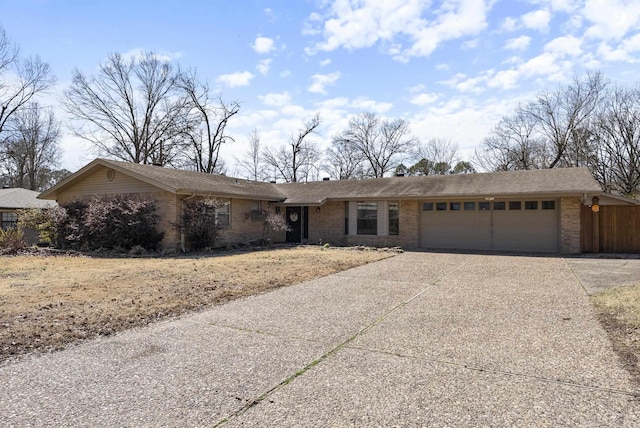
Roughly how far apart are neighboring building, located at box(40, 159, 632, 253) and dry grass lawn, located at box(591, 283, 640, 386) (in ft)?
24.4

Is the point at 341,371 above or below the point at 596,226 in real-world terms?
below

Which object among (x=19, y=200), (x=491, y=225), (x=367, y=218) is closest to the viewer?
(x=491, y=225)

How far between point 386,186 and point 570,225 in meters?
7.26

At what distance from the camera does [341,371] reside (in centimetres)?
371

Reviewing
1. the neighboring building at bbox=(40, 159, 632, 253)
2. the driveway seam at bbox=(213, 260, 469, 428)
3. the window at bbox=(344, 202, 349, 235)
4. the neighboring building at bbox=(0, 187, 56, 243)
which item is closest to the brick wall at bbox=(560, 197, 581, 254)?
the neighboring building at bbox=(40, 159, 632, 253)

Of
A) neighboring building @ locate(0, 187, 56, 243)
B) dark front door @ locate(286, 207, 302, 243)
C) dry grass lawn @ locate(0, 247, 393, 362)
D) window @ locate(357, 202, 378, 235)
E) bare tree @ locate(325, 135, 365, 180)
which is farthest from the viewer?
bare tree @ locate(325, 135, 365, 180)

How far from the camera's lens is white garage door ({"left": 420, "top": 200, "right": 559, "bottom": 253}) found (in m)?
14.5

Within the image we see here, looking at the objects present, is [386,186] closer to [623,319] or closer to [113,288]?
[113,288]

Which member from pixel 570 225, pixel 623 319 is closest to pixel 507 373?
pixel 623 319

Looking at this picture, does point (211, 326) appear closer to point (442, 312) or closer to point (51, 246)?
point (442, 312)

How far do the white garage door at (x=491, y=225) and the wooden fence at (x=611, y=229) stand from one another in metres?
0.96

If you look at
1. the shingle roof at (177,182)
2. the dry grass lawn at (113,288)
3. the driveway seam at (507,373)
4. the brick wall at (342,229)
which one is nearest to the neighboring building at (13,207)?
the shingle roof at (177,182)

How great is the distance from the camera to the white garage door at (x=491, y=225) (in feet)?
47.5

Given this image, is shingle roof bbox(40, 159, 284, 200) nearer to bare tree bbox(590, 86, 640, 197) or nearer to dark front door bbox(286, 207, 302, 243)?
dark front door bbox(286, 207, 302, 243)
